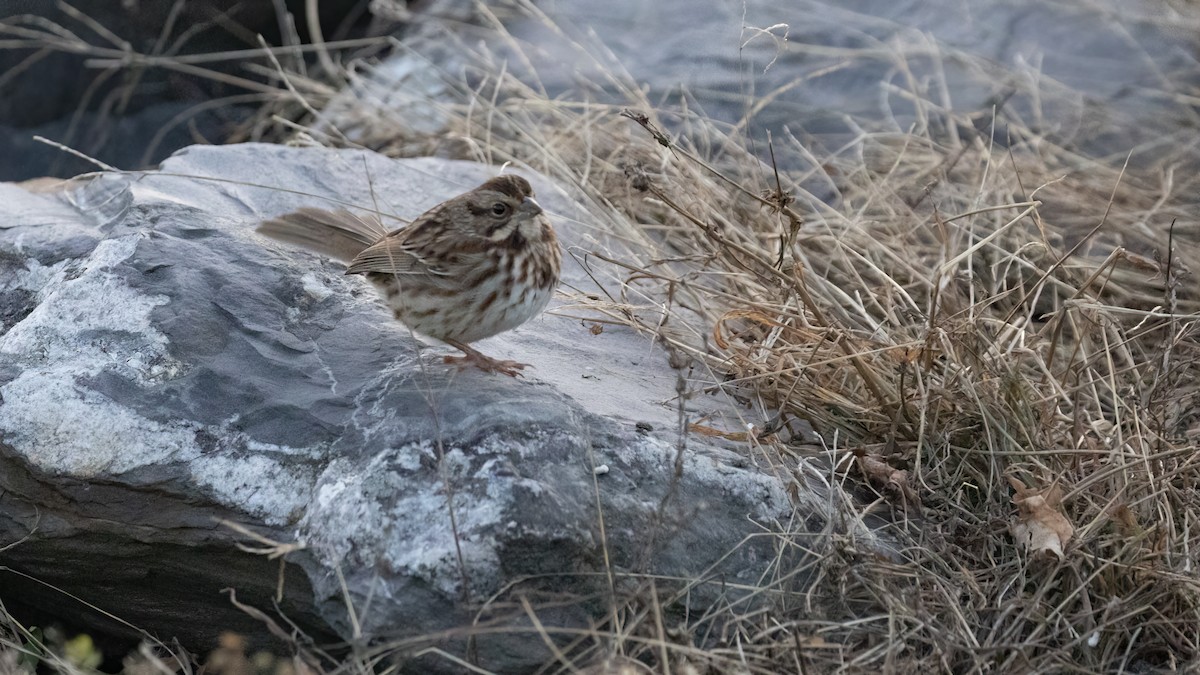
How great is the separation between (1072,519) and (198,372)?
2538mm

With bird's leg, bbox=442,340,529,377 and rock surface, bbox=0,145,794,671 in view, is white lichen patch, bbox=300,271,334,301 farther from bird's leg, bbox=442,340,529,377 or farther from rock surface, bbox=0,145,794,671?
bird's leg, bbox=442,340,529,377

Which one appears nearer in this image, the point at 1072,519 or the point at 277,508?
the point at 277,508

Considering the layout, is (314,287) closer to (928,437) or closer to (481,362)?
(481,362)

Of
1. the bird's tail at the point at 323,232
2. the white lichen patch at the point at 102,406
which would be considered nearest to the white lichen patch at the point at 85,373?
the white lichen patch at the point at 102,406

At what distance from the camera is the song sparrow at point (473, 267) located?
351cm

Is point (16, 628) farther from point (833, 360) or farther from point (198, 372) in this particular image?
point (833, 360)

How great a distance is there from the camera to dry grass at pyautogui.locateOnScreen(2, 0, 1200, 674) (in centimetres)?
302

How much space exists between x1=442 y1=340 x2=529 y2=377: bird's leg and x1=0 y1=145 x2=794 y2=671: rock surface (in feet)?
0.24

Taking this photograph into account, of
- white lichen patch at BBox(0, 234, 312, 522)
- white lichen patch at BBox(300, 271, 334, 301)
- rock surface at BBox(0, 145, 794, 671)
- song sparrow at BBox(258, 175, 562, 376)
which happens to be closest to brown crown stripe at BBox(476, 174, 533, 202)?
song sparrow at BBox(258, 175, 562, 376)

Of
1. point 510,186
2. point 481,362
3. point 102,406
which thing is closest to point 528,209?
point 510,186

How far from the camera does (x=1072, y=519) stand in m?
3.40

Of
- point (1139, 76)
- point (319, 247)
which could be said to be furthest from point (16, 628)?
point (1139, 76)

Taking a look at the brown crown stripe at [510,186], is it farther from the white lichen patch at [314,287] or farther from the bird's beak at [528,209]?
the white lichen patch at [314,287]

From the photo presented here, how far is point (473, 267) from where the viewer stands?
3.53m
